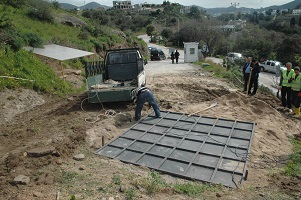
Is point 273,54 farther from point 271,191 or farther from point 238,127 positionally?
point 271,191

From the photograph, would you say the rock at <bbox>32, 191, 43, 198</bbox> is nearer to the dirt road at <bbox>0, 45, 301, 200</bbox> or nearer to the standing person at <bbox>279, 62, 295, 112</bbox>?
the dirt road at <bbox>0, 45, 301, 200</bbox>

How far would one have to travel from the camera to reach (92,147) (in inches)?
267

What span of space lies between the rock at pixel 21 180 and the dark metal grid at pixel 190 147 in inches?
74.9

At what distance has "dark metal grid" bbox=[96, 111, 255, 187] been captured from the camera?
5.69m

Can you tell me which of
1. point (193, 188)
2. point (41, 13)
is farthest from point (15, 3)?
point (193, 188)

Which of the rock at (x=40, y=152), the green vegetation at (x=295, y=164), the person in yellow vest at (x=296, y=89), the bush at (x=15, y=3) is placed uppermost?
the bush at (x=15, y=3)

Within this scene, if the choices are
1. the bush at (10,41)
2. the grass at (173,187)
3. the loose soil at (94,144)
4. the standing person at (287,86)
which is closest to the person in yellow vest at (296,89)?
the standing person at (287,86)

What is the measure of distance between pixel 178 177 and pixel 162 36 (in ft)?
210

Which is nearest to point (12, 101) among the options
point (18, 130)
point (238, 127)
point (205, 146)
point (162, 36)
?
point (18, 130)

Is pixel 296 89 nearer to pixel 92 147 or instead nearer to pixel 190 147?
pixel 190 147

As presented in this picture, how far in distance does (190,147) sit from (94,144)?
241 cm

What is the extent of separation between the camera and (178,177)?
551cm

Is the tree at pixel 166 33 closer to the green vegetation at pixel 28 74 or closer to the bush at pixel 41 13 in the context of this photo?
the bush at pixel 41 13

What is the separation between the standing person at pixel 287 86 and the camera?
9484 mm
